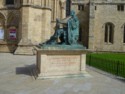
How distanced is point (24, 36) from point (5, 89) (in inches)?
585

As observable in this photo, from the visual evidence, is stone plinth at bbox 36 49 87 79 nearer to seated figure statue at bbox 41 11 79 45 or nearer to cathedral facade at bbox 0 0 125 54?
seated figure statue at bbox 41 11 79 45

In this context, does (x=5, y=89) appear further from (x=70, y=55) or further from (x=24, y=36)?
(x=24, y=36)

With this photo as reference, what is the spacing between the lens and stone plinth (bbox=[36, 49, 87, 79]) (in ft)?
32.3

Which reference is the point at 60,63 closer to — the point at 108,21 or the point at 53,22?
the point at 53,22

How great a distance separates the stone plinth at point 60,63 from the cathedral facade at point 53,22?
1212cm

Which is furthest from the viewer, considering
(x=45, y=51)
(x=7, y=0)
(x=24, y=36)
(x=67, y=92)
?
(x=7, y=0)

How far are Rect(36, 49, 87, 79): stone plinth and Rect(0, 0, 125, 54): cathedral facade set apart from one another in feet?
39.8

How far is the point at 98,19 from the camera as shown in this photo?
3678cm

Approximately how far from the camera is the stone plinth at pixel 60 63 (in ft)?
32.3

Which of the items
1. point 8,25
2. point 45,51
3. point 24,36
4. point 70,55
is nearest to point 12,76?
point 45,51

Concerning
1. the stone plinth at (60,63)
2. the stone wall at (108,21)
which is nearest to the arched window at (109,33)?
the stone wall at (108,21)

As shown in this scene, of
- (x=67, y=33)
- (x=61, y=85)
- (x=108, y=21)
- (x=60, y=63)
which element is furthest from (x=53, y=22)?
(x=61, y=85)

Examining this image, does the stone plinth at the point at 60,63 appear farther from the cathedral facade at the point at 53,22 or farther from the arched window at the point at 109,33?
A: the arched window at the point at 109,33

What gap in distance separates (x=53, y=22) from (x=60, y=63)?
65.0 ft
